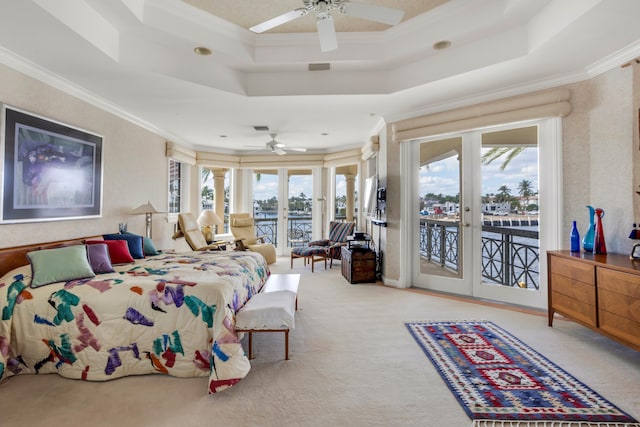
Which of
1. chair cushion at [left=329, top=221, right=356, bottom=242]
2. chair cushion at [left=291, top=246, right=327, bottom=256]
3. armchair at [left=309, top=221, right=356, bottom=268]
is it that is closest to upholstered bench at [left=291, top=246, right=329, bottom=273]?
chair cushion at [left=291, top=246, right=327, bottom=256]

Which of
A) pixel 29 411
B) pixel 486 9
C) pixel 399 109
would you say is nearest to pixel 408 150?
pixel 399 109

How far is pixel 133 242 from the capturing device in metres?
3.64

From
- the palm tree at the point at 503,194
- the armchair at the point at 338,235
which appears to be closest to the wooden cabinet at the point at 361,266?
A: the armchair at the point at 338,235

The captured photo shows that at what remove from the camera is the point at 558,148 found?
3.35 metres

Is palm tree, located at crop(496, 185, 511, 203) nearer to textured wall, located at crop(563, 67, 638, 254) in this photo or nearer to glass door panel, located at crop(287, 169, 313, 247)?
textured wall, located at crop(563, 67, 638, 254)

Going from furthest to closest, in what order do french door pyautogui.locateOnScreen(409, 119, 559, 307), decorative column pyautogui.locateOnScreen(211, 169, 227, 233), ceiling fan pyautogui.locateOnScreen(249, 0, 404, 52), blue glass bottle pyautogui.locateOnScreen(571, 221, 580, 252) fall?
1. decorative column pyautogui.locateOnScreen(211, 169, 227, 233)
2. french door pyautogui.locateOnScreen(409, 119, 559, 307)
3. blue glass bottle pyautogui.locateOnScreen(571, 221, 580, 252)
4. ceiling fan pyautogui.locateOnScreen(249, 0, 404, 52)

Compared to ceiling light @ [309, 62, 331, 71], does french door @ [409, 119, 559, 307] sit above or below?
below

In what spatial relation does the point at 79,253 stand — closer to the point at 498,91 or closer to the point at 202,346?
the point at 202,346

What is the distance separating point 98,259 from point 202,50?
2236mm

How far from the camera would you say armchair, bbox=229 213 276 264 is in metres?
6.19

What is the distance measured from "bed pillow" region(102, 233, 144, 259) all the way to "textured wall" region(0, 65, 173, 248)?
262 millimetres

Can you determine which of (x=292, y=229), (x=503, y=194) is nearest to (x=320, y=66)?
(x=503, y=194)

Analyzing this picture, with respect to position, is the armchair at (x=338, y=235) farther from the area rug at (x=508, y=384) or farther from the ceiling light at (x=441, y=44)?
the ceiling light at (x=441, y=44)

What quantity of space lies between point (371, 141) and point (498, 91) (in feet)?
6.69
